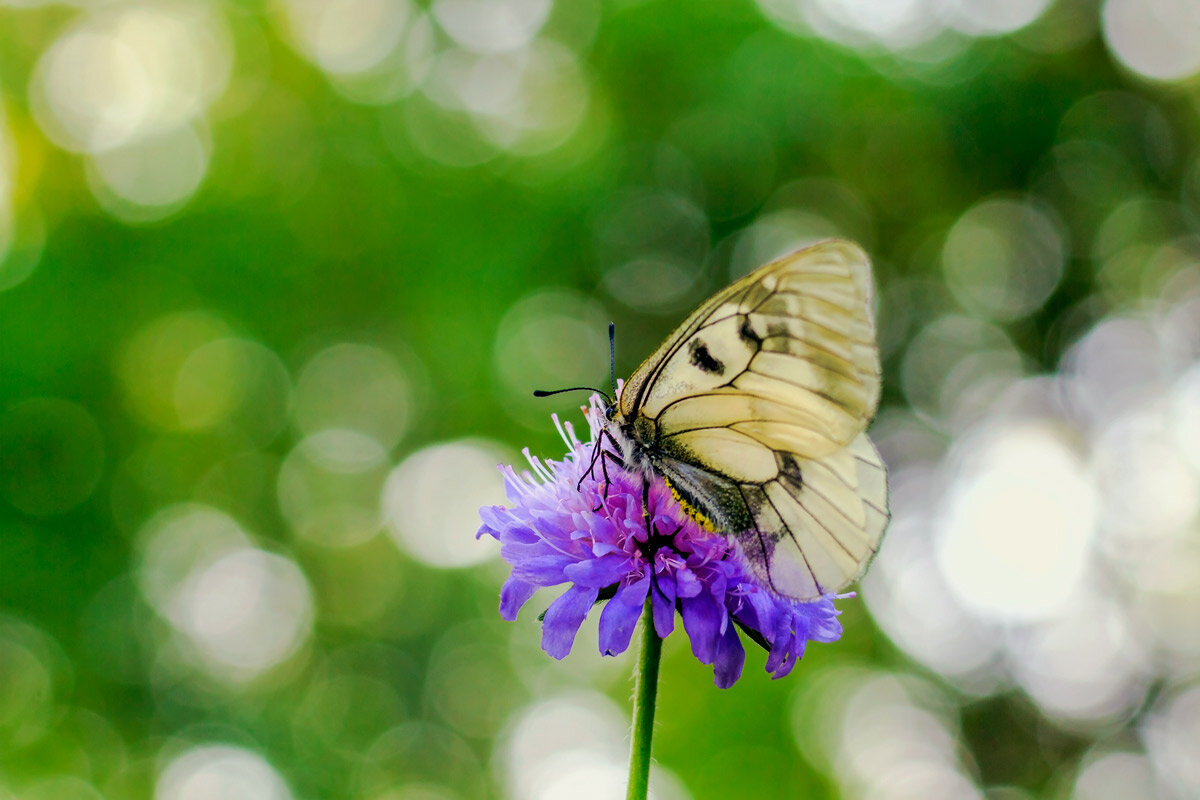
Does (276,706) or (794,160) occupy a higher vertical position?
(794,160)

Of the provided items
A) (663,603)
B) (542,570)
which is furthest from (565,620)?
(663,603)

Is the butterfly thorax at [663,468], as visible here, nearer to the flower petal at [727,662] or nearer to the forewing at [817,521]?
the forewing at [817,521]

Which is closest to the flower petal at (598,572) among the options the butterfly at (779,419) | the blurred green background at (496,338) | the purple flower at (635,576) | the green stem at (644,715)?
the purple flower at (635,576)

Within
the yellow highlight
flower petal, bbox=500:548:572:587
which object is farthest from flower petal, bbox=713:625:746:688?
flower petal, bbox=500:548:572:587

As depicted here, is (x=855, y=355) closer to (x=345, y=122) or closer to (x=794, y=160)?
(x=794, y=160)

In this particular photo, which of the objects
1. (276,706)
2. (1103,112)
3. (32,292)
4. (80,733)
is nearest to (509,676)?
(276,706)

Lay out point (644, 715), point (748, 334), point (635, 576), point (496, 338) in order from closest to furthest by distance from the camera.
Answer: point (644, 715), point (635, 576), point (748, 334), point (496, 338)

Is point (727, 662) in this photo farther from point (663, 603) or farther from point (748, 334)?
point (748, 334)
